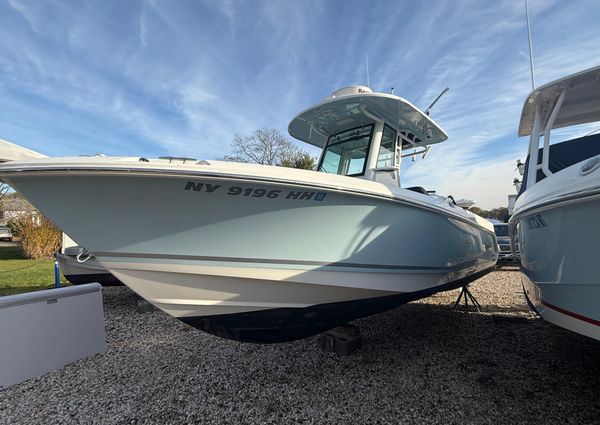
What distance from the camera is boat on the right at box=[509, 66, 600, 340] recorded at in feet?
6.09

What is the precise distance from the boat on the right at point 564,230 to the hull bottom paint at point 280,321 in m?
1.29

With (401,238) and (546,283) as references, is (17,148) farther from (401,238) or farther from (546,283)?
(546,283)

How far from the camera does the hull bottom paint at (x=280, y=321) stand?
255 centimetres

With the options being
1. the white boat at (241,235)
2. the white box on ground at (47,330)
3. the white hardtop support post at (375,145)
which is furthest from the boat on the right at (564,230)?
the white box on ground at (47,330)

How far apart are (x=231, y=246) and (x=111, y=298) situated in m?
6.24

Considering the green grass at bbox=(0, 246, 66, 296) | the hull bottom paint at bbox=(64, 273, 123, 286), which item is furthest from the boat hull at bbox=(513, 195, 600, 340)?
the green grass at bbox=(0, 246, 66, 296)

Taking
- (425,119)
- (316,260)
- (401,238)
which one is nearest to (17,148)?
(316,260)

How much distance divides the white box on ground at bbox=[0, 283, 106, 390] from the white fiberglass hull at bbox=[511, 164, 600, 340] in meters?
4.65

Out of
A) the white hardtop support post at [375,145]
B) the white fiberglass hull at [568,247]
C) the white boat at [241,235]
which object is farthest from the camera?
the white hardtop support post at [375,145]

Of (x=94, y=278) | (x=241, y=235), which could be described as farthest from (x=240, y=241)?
(x=94, y=278)

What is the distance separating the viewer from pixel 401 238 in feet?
9.70

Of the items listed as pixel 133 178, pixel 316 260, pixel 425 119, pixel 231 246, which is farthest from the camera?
pixel 425 119

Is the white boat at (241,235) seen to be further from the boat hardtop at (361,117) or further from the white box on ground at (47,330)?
the white box on ground at (47,330)

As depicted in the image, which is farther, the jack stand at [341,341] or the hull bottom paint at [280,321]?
the jack stand at [341,341]
